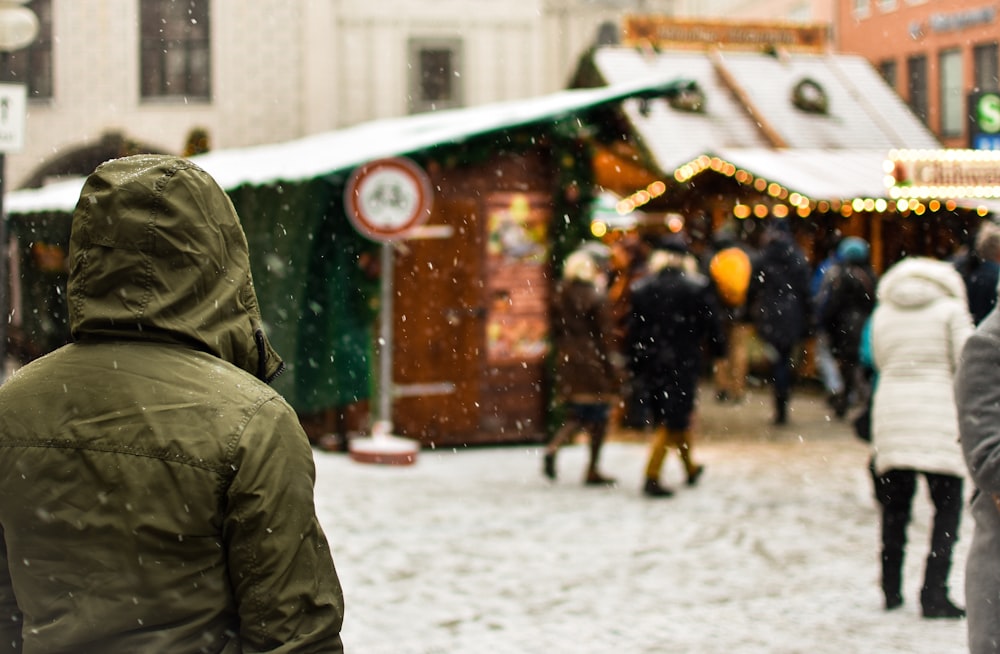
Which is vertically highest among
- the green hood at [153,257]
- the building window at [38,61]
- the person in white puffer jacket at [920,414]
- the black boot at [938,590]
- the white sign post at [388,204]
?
the building window at [38,61]

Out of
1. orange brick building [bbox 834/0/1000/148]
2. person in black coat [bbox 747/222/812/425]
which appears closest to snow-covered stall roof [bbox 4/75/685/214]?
person in black coat [bbox 747/222/812/425]

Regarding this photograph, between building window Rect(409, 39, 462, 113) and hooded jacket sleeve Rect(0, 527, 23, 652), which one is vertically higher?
building window Rect(409, 39, 462, 113)

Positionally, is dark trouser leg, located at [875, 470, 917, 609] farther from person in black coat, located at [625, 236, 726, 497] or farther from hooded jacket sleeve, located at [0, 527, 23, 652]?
hooded jacket sleeve, located at [0, 527, 23, 652]

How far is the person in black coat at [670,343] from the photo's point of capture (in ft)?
31.2

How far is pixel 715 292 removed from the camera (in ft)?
47.2

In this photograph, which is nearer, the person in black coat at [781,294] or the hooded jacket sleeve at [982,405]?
the hooded jacket sleeve at [982,405]

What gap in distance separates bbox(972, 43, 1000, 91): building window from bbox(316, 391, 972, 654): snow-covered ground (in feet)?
72.5

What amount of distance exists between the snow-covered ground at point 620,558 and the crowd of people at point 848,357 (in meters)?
0.40

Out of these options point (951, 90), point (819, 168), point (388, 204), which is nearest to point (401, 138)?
point (388, 204)

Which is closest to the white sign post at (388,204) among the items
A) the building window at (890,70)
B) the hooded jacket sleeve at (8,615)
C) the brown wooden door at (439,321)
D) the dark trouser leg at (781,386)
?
the brown wooden door at (439,321)

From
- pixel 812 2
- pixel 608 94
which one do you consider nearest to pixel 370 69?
pixel 608 94

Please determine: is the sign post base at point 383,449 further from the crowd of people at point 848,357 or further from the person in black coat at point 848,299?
the person in black coat at point 848,299

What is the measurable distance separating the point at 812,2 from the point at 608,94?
2846 cm

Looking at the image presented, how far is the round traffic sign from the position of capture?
10.9 m
